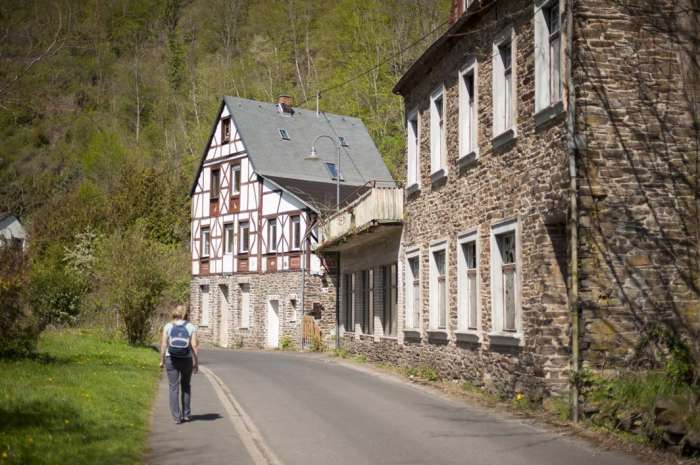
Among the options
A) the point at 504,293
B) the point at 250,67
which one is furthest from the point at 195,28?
the point at 504,293

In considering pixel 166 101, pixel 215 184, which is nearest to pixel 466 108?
pixel 215 184

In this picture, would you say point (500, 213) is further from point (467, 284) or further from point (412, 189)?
point (412, 189)

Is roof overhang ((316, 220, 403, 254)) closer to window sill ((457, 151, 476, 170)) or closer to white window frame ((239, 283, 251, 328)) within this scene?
window sill ((457, 151, 476, 170))

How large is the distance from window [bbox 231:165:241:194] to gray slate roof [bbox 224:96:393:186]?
1582mm

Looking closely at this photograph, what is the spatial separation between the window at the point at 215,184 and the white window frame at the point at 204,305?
4.39 m

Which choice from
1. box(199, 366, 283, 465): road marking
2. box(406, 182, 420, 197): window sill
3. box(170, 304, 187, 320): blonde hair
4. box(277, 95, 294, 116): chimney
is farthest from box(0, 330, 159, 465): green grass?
box(277, 95, 294, 116): chimney

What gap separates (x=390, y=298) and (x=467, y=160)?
336 inches

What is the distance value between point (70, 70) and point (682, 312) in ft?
44.0

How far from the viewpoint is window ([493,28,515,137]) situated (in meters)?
16.6

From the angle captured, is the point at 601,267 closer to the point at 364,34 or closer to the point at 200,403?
the point at 200,403

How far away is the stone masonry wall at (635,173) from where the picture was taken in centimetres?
1342

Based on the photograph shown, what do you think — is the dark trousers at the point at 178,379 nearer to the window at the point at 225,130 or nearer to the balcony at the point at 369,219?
the balcony at the point at 369,219

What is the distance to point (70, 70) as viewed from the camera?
2000 cm

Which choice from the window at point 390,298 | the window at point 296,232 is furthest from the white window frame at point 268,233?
the window at point 390,298
